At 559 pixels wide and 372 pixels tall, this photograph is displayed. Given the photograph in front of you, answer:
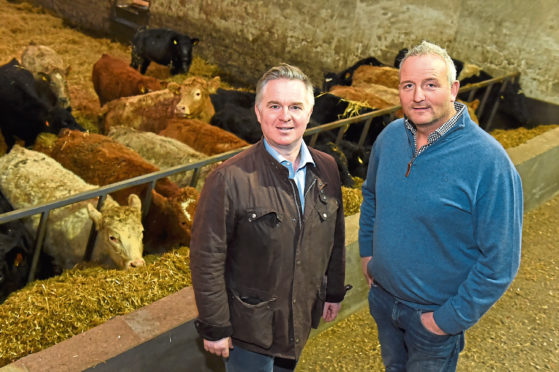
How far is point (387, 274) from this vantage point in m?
2.64

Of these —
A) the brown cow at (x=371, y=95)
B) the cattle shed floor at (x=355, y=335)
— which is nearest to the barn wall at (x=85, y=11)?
the brown cow at (x=371, y=95)

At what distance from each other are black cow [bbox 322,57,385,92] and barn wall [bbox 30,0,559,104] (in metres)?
0.21

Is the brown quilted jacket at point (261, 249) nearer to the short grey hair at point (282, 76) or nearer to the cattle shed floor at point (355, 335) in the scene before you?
the short grey hair at point (282, 76)

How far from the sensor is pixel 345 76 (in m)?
9.28

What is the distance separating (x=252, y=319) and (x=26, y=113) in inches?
243

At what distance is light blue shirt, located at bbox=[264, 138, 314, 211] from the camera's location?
7.66ft

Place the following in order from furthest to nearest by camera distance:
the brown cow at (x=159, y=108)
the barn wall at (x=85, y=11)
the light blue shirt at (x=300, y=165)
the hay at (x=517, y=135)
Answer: the barn wall at (x=85, y=11) < the brown cow at (x=159, y=108) < the hay at (x=517, y=135) < the light blue shirt at (x=300, y=165)

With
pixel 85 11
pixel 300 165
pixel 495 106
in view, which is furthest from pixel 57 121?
pixel 85 11

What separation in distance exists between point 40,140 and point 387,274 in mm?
5172

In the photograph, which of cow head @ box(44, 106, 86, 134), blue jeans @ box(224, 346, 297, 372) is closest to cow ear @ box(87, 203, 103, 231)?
blue jeans @ box(224, 346, 297, 372)

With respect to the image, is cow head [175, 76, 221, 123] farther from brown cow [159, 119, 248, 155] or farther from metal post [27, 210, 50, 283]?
metal post [27, 210, 50, 283]

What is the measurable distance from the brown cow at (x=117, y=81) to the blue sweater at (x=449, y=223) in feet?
22.1

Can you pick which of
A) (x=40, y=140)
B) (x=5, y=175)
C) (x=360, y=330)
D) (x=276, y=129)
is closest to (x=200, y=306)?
(x=276, y=129)

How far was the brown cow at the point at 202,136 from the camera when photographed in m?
6.30
